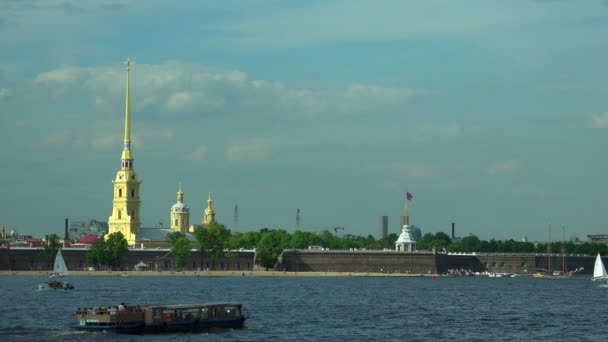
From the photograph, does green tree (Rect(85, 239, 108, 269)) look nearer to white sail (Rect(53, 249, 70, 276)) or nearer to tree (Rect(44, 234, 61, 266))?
tree (Rect(44, 234, 61, 266))

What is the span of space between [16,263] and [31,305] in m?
97.6

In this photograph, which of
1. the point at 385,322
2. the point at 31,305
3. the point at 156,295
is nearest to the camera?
the point at 385,322

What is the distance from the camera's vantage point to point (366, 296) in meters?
126

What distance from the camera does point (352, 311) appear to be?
10106 cm

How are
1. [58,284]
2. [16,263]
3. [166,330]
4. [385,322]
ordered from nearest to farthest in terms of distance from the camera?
[166,330] → [385,322] → [58,284] → [16,263]

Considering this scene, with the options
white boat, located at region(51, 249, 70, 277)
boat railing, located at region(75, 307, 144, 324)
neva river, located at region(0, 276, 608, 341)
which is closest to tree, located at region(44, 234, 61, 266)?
white boat, located at region(51, 249, 70, 277)

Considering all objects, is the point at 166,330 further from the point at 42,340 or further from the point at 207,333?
the point at 42,340

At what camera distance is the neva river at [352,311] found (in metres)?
78.4

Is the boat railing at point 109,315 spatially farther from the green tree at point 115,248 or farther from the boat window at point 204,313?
the green tree at point 115,248

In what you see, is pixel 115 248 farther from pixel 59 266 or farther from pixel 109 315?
pixel 109 315

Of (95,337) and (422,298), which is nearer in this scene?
(95,337)

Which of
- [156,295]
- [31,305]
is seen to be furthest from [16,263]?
[31,305]

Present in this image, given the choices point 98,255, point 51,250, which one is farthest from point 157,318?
point 51,250

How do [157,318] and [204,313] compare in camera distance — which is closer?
[157,318]
